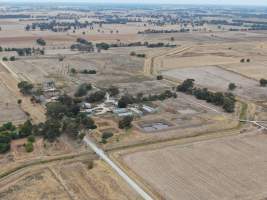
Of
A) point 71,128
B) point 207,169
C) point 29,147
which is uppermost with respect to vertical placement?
point 71,128

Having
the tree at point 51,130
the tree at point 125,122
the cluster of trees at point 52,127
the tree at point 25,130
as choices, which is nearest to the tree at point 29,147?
the cluster of trees at point 52,127

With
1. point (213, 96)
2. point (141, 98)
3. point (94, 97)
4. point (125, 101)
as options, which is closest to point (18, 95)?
point (94, 97)

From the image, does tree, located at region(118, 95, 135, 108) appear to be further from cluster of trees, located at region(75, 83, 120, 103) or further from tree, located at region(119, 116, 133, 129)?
tree, located at region(119, 116, 133, 129)

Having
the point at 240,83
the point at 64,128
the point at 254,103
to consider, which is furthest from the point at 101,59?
the point at 64,128

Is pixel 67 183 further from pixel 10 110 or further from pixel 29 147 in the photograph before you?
pixel 10 110

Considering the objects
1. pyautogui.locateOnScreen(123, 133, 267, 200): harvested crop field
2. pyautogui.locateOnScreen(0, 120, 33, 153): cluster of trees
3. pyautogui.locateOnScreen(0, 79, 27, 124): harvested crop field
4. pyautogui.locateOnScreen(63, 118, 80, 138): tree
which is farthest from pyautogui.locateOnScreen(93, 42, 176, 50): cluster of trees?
pyautogui.locateOnScreen(123, 133, 267, 200): harvested crop field

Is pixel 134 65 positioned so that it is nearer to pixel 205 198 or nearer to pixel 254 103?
pixel 254 103
